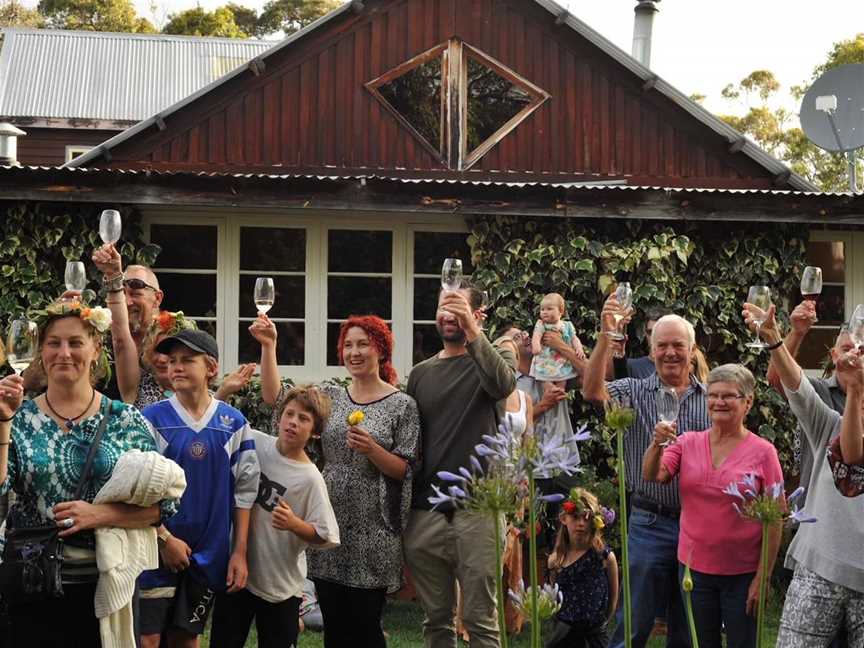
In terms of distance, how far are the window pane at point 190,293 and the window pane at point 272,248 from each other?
0.34 meters

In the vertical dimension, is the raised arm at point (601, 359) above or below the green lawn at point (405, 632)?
above

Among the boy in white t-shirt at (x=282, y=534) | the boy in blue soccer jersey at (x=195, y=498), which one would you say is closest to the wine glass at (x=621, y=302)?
the boy in white t-shirt at (x=282, y=534)

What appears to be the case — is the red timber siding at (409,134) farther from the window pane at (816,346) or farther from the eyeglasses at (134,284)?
the eyeglasses at (134,284)

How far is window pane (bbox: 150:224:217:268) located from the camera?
10.6m

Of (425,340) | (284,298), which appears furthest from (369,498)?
(284,298)

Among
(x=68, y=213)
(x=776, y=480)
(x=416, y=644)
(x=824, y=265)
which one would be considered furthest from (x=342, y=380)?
(x=776, y=480)

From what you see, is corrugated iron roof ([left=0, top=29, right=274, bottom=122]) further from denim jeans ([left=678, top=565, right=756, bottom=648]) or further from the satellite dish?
denim jeans ([left=678, top=565, right=756, bottom=648])

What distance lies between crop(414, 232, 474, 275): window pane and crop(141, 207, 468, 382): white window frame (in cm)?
7

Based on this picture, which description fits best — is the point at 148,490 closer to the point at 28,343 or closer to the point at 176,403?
the point at 28,343

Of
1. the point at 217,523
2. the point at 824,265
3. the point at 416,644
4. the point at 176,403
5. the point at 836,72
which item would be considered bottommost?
the point at 416,644

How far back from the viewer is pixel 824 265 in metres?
11.3

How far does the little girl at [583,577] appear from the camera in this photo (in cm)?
625

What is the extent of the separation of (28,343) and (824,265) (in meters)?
8.66

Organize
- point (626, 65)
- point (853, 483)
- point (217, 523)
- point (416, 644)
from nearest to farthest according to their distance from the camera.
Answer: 1. point (853, 483)
2. point (217, 523)
3. point (416, 644)
4. point (626, 65)
